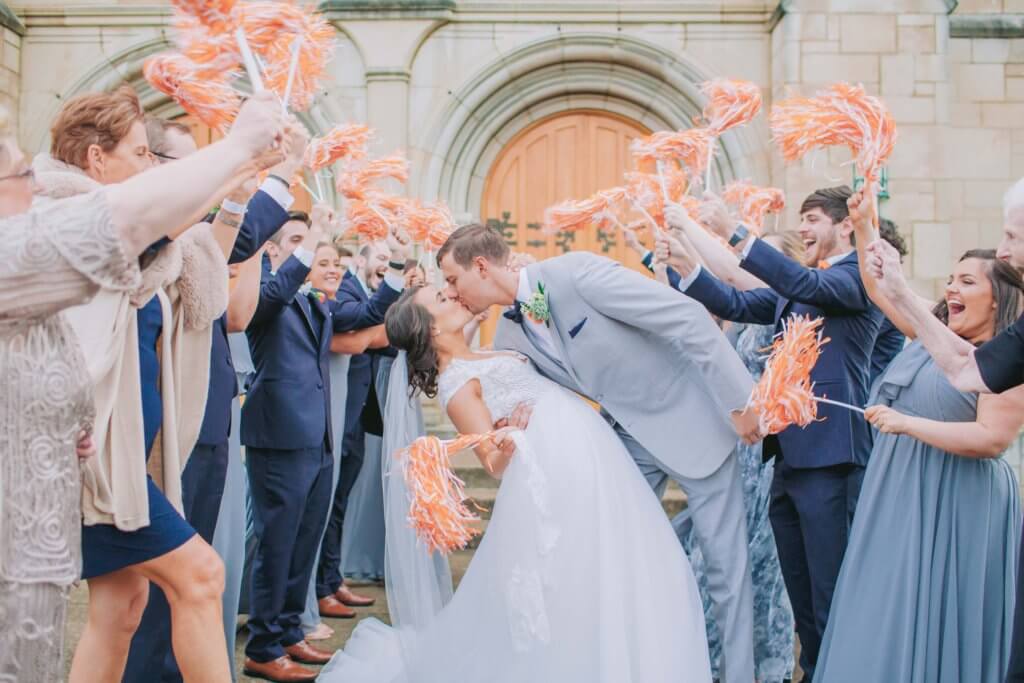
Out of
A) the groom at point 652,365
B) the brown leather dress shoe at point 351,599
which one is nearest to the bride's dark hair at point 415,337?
the groom at point 652,365

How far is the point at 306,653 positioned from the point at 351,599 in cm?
111

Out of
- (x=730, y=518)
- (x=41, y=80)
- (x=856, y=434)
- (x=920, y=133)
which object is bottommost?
(x=730, y=518)

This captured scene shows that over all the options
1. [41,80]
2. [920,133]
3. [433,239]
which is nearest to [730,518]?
[433,239]

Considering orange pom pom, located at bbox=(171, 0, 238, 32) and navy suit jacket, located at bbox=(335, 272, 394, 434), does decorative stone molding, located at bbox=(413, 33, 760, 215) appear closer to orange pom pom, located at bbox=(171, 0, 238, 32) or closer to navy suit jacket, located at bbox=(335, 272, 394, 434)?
navy suit jacket, located at bbox=(335, 272, 394, 434)

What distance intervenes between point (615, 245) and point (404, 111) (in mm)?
2287

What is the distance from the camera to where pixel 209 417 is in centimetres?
349

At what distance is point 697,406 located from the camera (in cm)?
364

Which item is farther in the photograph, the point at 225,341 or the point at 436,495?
the point at 225,341

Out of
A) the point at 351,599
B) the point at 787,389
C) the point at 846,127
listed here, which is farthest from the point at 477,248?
the point at 351,599

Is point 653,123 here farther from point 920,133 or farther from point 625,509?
point 625,509

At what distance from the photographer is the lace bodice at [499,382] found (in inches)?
142

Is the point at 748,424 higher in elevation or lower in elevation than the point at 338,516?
higher

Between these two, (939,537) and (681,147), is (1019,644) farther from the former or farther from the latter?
(681,147)

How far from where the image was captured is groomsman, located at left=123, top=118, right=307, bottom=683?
319 centimetres
